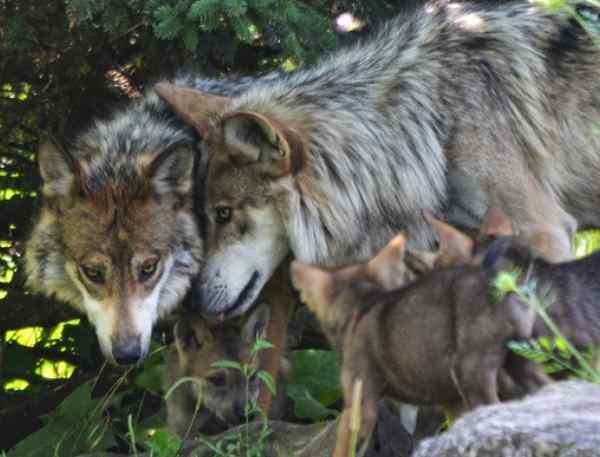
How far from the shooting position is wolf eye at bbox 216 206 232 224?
548cm

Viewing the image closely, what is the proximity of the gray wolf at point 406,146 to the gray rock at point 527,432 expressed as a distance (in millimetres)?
2170

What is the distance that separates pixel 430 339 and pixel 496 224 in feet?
3.41

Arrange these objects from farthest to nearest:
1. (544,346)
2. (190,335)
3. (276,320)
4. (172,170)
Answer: (276,320)
(190,335)
(172,170)
(544,346)

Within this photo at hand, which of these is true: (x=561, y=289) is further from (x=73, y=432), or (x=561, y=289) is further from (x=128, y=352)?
(x=73, y=432)

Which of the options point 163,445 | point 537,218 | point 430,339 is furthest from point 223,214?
point 430,339

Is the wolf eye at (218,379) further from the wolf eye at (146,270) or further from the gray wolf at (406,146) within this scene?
the wolf eye at (146,270)

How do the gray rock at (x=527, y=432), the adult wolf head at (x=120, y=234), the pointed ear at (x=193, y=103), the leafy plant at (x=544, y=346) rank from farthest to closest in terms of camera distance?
the pointed ear at (x=193, y=103), the adult wolf head at (x=120, y=234), the leafy plant at (x=544, y=346), the gray rock at (x=527, y=432)

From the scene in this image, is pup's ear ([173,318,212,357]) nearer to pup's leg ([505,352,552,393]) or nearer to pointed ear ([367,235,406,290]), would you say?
pointed ear ([367,235,406,290])

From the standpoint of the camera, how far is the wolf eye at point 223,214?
5.48 metres

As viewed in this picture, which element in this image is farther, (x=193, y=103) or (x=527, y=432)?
(x=193, y=103)

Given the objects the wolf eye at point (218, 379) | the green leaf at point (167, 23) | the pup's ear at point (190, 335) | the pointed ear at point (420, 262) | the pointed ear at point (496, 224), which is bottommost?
the wolf eye at point (218, 379)

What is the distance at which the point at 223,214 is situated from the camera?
550 centimetres

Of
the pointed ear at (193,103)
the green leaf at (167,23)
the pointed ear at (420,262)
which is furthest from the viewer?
the pointed ear at (193,103)

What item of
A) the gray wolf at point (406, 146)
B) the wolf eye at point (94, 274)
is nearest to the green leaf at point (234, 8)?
the gray wolf at point (406, 146)
